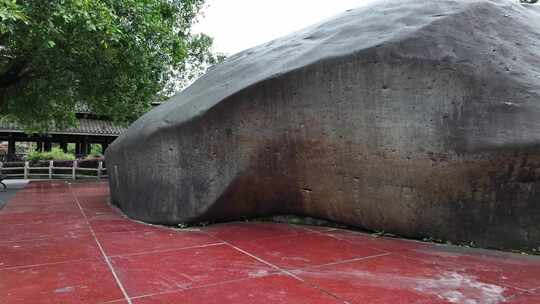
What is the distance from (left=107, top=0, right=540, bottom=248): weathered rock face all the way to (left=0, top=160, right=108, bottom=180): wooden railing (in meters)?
13.6

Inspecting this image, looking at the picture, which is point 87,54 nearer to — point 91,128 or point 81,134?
point 81,134

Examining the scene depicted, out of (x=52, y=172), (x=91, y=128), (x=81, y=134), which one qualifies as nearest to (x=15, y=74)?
(x=52, y=172)

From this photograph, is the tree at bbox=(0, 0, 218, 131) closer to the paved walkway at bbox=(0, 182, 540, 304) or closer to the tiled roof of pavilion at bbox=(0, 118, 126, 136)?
the paved walkway at bbox=(0, 182, 540, 304)

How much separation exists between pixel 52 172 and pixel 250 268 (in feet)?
59.5

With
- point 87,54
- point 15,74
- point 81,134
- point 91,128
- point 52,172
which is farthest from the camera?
point 91,128

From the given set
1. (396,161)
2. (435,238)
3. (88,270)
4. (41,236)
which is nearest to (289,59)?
(396,161)

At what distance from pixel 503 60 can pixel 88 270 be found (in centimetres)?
508

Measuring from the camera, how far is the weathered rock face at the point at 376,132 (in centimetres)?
439

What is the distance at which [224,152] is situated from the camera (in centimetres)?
576

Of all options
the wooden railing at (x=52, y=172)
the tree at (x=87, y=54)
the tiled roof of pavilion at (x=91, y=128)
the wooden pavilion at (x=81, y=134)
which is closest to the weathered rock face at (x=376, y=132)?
the tree at (x=87, y=54)

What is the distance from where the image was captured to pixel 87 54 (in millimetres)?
8461

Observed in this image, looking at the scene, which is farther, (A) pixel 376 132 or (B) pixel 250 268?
(A) pixel 376 132

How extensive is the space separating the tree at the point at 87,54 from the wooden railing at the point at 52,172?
5262 mm

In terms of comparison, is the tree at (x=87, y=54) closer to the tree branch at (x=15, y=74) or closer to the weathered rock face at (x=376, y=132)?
the tree branch at (x=15, y=74)
